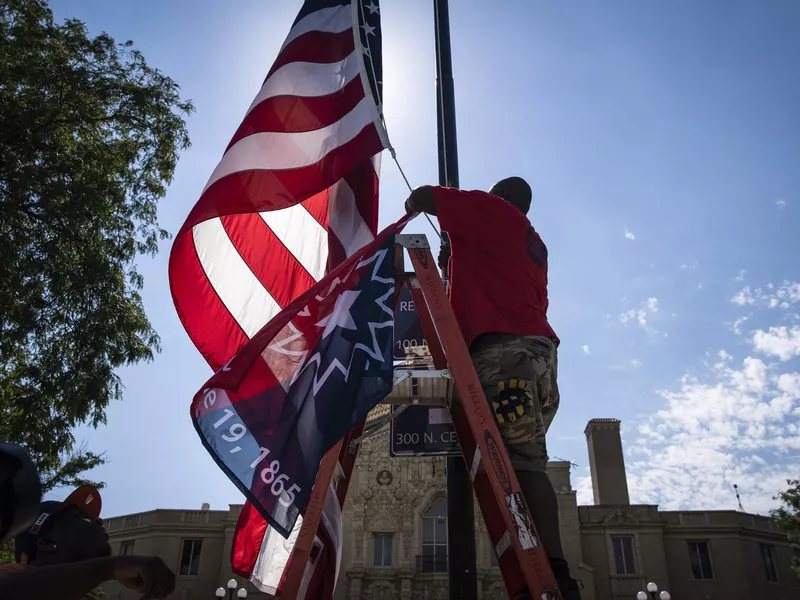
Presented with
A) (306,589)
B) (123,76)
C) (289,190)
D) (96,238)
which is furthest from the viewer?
(123,76)

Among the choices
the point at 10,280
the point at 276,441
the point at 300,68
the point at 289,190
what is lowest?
the point at 276,441

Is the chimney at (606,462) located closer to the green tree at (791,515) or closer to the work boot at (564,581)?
the green tree at (791,515)

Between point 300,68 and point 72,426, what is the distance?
7.47m

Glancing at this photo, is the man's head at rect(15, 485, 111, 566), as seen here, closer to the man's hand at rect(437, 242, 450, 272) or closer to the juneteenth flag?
the juneteenth flag

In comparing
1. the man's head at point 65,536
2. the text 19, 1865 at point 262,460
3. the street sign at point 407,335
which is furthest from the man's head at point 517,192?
the man's head at point 65,536

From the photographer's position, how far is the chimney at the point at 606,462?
105 ft

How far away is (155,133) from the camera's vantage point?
1180 centimetres

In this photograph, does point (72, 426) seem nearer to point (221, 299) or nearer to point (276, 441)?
point (221, 299)

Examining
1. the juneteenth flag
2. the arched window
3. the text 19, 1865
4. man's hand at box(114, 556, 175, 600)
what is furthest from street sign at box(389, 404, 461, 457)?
the arched window

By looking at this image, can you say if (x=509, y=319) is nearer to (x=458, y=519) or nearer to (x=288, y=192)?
(x=458, y=519)

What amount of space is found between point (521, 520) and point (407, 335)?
82.0 inches

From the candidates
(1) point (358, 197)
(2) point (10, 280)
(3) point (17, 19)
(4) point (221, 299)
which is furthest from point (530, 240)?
(3) point (17, 19)

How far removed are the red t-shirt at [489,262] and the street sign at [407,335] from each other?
99 centimetres

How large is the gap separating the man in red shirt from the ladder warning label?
0.93 feet
